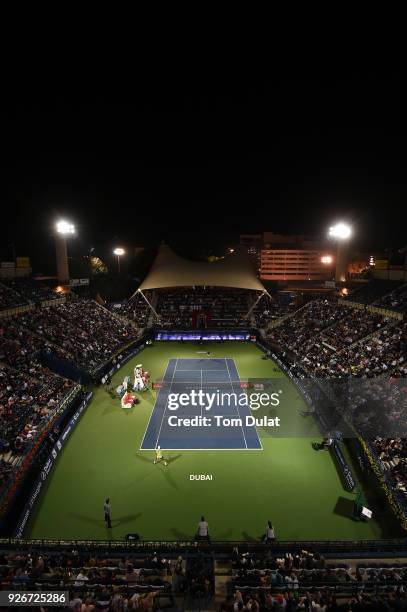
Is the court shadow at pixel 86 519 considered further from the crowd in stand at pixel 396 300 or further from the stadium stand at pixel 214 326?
the crowd in stand at pixel 396 300

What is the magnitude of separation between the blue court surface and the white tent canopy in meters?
12.2

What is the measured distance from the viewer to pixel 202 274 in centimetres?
3956

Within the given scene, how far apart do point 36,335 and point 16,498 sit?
55.5 ft

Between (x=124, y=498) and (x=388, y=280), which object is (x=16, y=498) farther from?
(x=388, y=280)

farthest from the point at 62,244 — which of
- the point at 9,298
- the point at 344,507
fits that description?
the point at 344,507

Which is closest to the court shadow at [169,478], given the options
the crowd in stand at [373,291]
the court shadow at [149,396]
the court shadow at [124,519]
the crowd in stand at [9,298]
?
the court shadow at [124,519]

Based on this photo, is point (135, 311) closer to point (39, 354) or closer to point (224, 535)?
point (39, 354)

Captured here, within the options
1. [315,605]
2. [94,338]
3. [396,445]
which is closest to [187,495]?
[315,605]

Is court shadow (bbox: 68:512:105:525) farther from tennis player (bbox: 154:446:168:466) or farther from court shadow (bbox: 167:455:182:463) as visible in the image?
court shadow (bbox: 167:455:182:463)

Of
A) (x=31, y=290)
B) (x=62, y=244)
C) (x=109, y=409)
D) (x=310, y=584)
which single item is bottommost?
(x=310, y=584)

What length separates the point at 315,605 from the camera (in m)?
6.64

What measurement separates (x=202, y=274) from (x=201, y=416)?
21.9 m

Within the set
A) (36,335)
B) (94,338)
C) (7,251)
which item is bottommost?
(36,335)

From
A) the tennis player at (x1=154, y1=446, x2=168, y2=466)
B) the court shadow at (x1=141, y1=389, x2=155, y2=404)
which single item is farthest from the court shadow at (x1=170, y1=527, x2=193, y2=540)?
the court shadow at (x1=141, y1=389, x2=155, y2=404)
